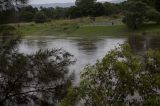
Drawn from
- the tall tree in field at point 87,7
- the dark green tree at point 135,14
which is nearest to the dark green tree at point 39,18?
the tall tree in field at point 87,7

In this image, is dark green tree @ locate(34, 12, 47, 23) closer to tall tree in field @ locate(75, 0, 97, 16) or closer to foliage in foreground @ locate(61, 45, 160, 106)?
tall tree in field @ locate(75, 0, 97, 16)

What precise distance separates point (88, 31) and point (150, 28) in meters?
10.1

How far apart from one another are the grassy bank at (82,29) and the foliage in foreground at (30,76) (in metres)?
46.2

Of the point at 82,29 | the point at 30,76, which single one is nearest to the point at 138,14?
the point at 82,29

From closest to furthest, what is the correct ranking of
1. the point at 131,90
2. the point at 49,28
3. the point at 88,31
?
1. the point at 131,90
2. the point at 88,31
3. the point at 49,28

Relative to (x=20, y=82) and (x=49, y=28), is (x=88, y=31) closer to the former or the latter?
(x=49, y=28)

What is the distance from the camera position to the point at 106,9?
94000mm

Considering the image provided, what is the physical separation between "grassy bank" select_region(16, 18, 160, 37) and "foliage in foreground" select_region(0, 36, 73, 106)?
46.2 m

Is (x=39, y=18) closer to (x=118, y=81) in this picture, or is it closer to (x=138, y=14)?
(x=138, y=14)

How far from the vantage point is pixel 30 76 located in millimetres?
15094

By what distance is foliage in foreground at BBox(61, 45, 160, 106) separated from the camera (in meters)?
8.84

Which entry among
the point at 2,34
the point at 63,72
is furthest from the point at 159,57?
the point at 2,34

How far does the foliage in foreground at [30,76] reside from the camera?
14.7m

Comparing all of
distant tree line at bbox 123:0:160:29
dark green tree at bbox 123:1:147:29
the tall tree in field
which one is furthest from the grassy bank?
the tall tree in field
